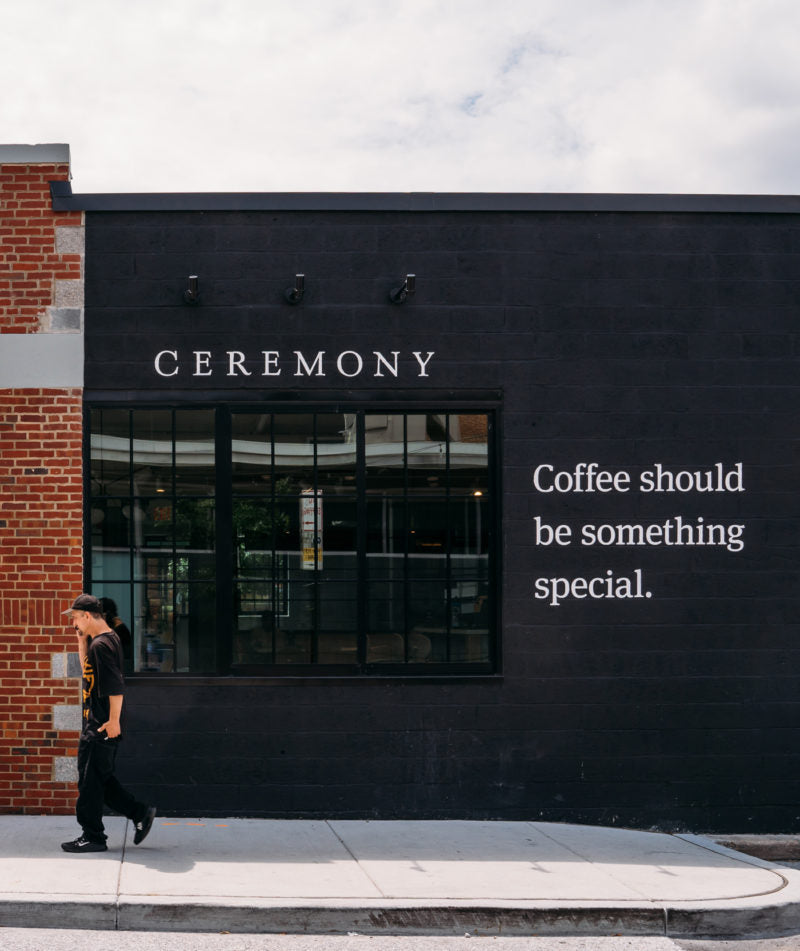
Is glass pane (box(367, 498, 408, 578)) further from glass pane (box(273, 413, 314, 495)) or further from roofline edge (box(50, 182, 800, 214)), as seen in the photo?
roofline edge (box(50, 182, 800, 214))

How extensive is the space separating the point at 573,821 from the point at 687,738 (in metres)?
1.14

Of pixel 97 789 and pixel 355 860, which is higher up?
pixel 97 789

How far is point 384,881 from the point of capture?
628 centimetres

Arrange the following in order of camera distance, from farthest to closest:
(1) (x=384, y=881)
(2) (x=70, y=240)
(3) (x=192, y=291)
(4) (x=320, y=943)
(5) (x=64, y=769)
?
(2) (x=70, y=240), (3) (x=192, y=291), (5) (x=64, y=769), (1) (x=384, y=881), (4) (x=320, y=943)

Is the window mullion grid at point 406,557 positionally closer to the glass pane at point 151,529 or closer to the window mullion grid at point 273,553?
the window mullion grid at point 273,553

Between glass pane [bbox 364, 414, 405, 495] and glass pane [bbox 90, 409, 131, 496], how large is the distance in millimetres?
1939

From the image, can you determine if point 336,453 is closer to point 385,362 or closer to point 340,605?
point 385,362

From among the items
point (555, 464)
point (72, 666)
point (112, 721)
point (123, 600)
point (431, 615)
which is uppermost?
point (555, 464)

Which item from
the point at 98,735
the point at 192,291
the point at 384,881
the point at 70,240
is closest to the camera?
the point at 384,881

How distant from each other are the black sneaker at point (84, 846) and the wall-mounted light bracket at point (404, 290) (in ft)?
15.0

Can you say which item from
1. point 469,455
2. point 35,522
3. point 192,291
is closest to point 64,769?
point 35,522

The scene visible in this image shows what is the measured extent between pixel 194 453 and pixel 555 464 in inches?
116

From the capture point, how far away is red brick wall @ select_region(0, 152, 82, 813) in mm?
7793

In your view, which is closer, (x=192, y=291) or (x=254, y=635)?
(x=192, y=291)
